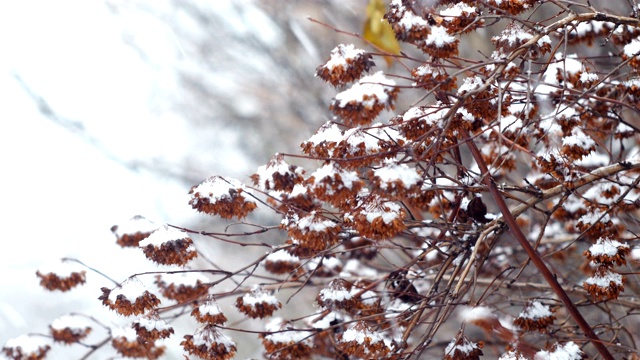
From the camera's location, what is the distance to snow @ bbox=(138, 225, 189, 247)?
2729 mm

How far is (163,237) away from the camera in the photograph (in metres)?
2.74

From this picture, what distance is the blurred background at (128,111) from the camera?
32.9ft

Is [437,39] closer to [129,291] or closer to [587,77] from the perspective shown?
[587,77]

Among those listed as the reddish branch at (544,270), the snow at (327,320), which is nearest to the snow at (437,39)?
the reddish branch at (544,270)

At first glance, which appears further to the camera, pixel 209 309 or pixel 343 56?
pixel 209 309

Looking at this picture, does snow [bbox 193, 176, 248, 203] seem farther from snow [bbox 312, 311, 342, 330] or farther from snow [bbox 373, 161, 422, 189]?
snow [bbox 312, 311, 342, 330]

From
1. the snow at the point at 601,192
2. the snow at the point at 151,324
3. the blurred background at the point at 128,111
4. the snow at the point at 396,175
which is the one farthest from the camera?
the blurred background at the point at 128,111

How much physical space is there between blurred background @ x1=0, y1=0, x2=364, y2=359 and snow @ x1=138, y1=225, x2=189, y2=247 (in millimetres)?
4130

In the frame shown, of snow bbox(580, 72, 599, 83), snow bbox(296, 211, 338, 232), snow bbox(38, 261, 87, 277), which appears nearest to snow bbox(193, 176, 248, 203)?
snow bbox(296, 211, 338, 232)

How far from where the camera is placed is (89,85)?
1644 centimetres

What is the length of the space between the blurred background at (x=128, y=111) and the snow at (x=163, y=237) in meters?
4.13

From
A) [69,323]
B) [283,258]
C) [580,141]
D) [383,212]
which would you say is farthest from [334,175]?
[69,323]

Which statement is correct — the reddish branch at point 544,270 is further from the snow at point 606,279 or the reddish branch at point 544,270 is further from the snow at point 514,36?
the snow at point 514,36

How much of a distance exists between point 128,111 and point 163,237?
1461 cm
